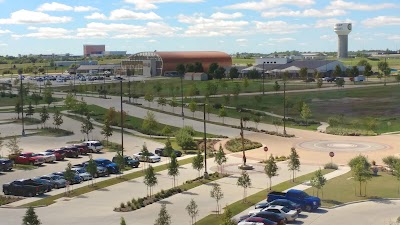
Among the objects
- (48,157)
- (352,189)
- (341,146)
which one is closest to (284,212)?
(352,189)

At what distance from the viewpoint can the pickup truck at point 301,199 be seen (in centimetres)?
3338

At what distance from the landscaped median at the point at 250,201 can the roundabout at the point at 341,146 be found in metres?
11.5

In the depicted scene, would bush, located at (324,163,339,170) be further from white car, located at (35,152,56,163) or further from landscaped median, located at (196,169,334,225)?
white car, located at (35,152,56,163)

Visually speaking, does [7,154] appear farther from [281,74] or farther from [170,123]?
[281,74]

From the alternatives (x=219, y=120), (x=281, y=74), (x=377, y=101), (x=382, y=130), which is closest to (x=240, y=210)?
(x=382, y=130)

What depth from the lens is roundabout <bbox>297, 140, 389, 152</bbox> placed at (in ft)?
187

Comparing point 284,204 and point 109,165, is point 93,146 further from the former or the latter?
point 284,204

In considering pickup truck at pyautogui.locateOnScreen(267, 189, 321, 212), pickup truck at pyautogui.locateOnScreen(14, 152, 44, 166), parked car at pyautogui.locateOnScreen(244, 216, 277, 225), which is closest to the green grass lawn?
pickup truck at pyautogui.locateOnScreen(267, 189, 321, 212)

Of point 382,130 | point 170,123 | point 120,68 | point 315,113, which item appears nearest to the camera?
point 382,130

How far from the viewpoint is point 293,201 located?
111 ft

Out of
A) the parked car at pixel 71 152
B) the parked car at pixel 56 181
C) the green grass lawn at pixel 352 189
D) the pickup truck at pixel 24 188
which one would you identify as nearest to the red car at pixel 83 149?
the parked car at pixel 71 152

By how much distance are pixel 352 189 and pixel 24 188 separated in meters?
22.0

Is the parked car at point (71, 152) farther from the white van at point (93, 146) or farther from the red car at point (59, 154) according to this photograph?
the white van at point (93, 146)

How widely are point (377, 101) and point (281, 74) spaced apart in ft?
220
